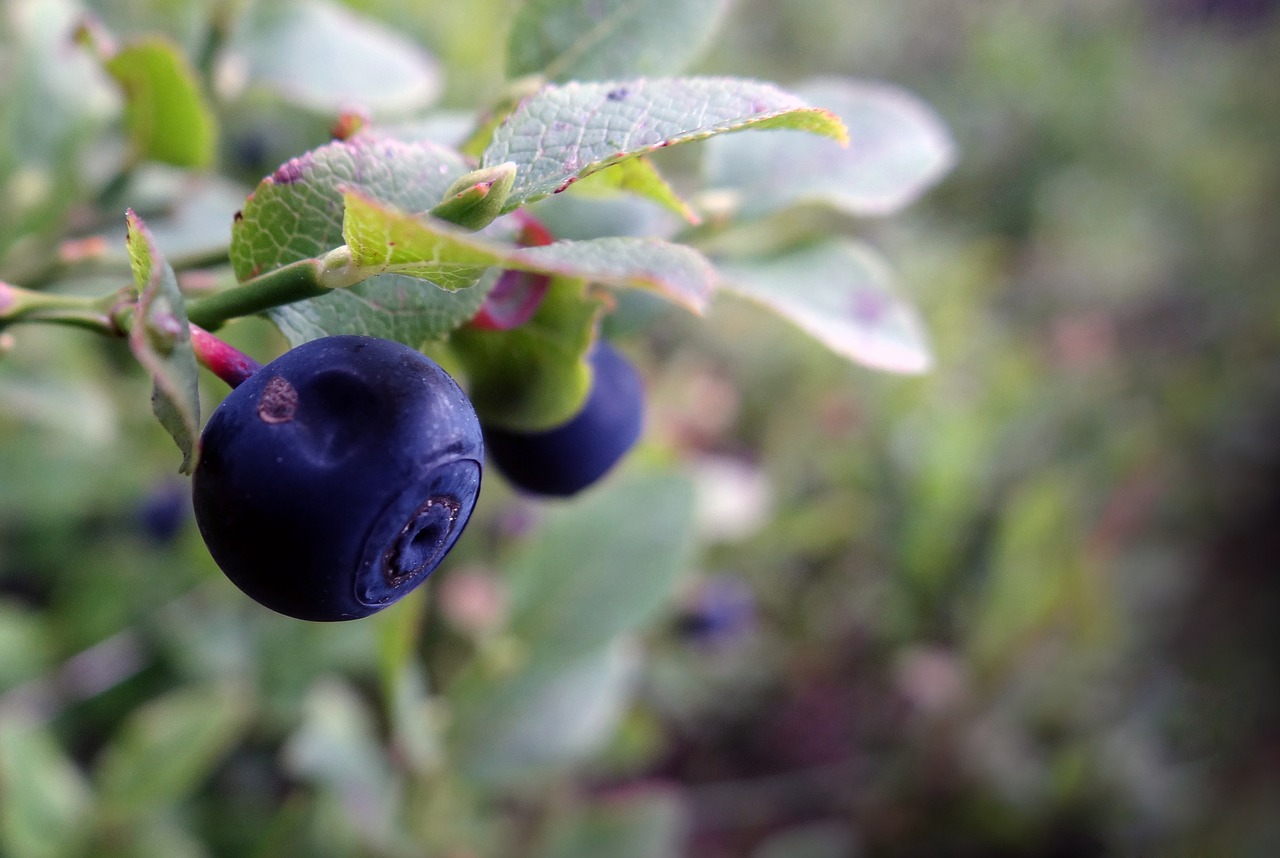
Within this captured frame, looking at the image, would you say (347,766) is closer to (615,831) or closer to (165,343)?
(615,831)

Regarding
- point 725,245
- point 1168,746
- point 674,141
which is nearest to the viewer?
point 674,141

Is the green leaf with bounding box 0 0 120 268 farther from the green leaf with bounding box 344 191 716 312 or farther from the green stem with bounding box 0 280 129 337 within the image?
the green leaf with bounding box 344 191 716 312

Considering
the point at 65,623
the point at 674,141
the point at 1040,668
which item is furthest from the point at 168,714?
the point at 1040,668

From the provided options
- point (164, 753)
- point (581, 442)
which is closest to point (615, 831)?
point (164, 753)

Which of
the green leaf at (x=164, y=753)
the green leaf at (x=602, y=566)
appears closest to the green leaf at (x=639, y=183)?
the green leaf at (x=602, y=566)

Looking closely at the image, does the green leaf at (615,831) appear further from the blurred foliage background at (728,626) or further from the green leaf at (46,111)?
the green leaf at (46,111)

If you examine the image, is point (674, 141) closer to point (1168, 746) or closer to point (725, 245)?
point (725, 245)

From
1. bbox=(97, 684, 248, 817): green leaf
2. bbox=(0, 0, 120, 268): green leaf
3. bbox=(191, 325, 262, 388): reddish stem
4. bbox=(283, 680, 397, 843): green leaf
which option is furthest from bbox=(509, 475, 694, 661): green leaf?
bbox=(191, 325, 262, 388): reddish stem
